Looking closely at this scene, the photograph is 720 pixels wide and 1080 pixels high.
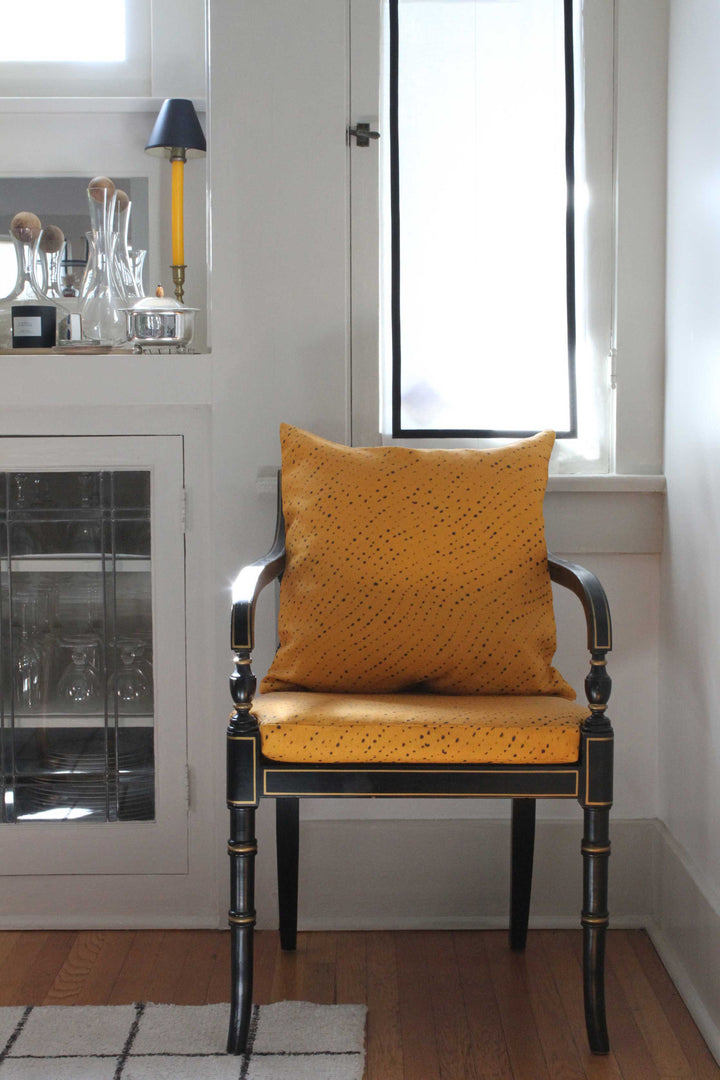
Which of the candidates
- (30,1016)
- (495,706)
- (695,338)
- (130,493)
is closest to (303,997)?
(30,1016)

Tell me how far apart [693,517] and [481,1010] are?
90 cm

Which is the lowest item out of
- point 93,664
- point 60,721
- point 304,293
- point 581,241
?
point 60,721

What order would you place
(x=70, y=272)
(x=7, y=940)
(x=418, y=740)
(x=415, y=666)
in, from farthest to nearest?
(x=70, y=272) < (x=7, y=940) < (x=415, y=666) < (x=418, y=740)

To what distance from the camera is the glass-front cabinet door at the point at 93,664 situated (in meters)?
2.04

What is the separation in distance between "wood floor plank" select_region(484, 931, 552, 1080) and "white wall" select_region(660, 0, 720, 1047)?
0.90 ft

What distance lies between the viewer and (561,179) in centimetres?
206

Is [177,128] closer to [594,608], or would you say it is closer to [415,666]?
[415,666]

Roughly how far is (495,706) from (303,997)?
0.61 metres

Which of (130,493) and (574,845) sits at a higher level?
(130,493)

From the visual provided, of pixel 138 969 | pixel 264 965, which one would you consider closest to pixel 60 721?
pixel 138 969

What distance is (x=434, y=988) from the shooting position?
1764mm

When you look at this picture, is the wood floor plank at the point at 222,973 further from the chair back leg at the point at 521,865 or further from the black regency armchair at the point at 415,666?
the chair back leg at the point at 521,865

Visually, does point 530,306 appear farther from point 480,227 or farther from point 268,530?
point 268,530

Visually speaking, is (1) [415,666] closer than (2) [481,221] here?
Yes
